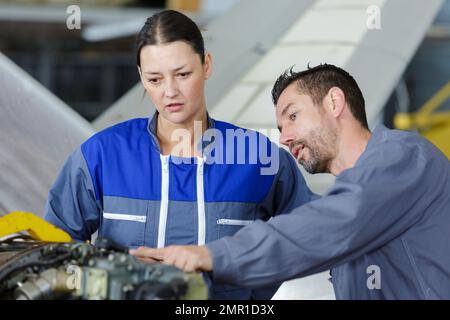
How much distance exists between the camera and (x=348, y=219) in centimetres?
154

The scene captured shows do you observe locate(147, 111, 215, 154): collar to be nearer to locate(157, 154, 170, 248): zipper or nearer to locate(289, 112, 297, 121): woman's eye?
locate(157, 154, 170, 248): zipper

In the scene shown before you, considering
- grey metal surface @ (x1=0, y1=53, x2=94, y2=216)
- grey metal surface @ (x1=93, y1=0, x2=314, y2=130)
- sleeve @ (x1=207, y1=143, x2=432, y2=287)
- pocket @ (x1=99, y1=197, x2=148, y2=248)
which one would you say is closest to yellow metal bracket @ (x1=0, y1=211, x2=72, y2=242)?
pocket @ (x1=99, y1=197, x2=148, y2=248)

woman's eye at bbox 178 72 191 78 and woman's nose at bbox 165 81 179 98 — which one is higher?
woman's eye at bbox 178 72 191 78

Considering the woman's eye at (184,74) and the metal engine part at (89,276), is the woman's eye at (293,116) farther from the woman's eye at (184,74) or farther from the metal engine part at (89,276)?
the metal engine part at (89,276)

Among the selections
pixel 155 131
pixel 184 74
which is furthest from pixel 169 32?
pixel 155 131

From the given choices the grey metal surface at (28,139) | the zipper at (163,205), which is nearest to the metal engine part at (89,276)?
the zipper at (163,205)

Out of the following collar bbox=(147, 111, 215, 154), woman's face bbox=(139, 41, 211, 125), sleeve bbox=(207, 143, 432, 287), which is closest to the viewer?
sleeve bbox=(207, 143, 432, 287)

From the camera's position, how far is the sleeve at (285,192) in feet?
6.87

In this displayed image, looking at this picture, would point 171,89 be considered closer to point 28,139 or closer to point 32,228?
point 32,228

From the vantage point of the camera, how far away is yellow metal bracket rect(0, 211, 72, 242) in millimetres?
1870

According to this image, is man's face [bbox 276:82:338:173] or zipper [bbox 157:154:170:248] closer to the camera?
man's face [bbox 276:82:338:173]

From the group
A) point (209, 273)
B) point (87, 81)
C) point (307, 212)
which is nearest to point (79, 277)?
point (209, 273)

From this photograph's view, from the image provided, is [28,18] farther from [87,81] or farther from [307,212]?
[307,212]

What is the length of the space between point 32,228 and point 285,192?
24.2 inches
